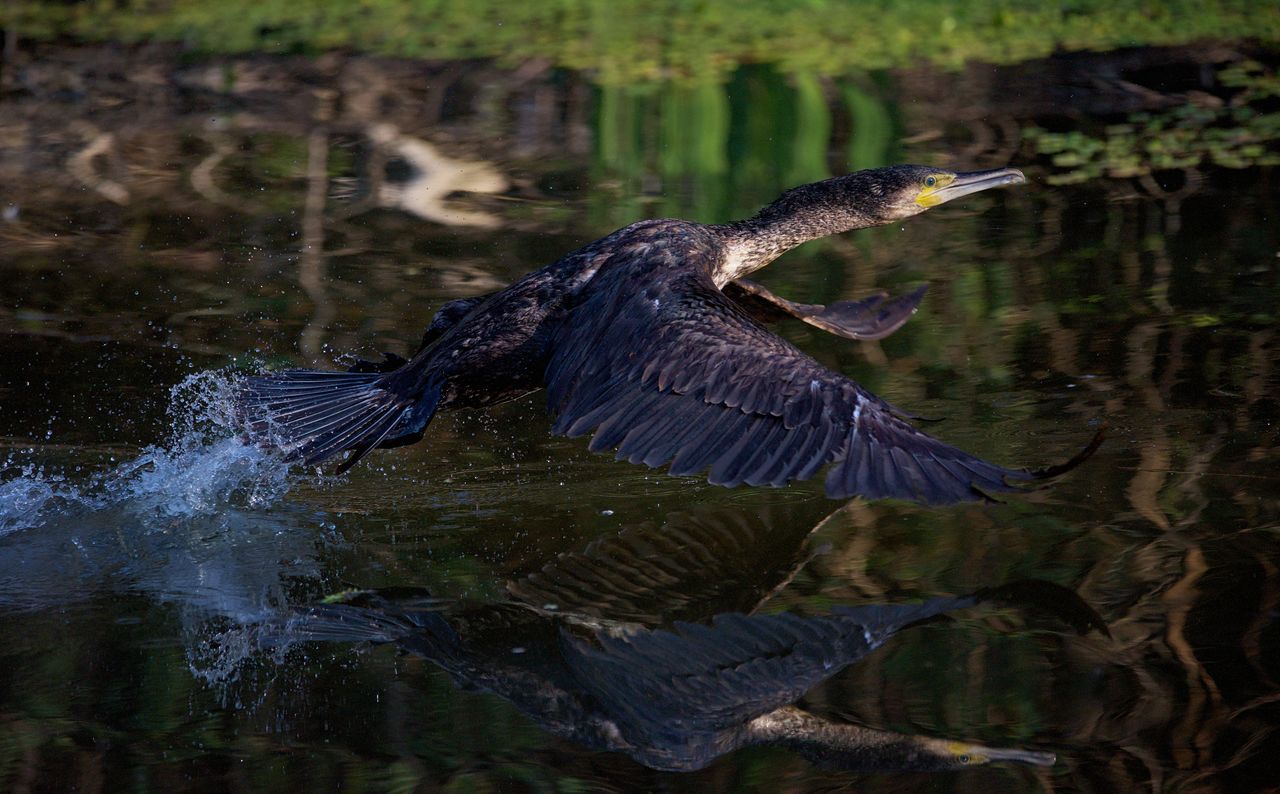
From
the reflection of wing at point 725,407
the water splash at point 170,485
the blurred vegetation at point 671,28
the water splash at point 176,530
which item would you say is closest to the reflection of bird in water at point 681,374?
the reflection of wing at point 725,407

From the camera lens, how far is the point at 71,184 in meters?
8.55

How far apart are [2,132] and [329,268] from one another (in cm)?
370

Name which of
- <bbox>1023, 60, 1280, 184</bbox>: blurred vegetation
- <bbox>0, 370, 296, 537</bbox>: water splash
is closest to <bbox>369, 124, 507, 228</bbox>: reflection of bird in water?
<bbox>0, 370, 296, 537</bbox>: water splash

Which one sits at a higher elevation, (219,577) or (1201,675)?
(1201,675)

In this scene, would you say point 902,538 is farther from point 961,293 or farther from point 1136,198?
point 1136,198

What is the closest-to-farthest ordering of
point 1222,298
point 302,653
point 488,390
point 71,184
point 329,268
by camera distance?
1. point 302,653
2. point 488,390
3. point 1222,298
4. point 329,268
5. point 71,184

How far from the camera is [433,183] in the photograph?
8.42 meters

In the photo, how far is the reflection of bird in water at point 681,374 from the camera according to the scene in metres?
4.01

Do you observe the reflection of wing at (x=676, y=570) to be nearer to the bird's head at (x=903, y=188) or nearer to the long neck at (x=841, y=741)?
the long neck at (x=841, y=741)

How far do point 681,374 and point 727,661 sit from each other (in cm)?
87

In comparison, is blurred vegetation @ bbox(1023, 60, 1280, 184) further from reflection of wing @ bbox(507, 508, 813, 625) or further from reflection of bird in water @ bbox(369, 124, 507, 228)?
reflection of wing @ bbox(507, 508, 813, 625)

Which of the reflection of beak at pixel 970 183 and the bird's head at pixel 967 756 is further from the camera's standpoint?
the reflection of beak at pixel 970 183

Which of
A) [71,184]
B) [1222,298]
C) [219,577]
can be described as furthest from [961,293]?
[71,184]

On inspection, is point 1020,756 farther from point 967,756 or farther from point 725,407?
point 725,407
